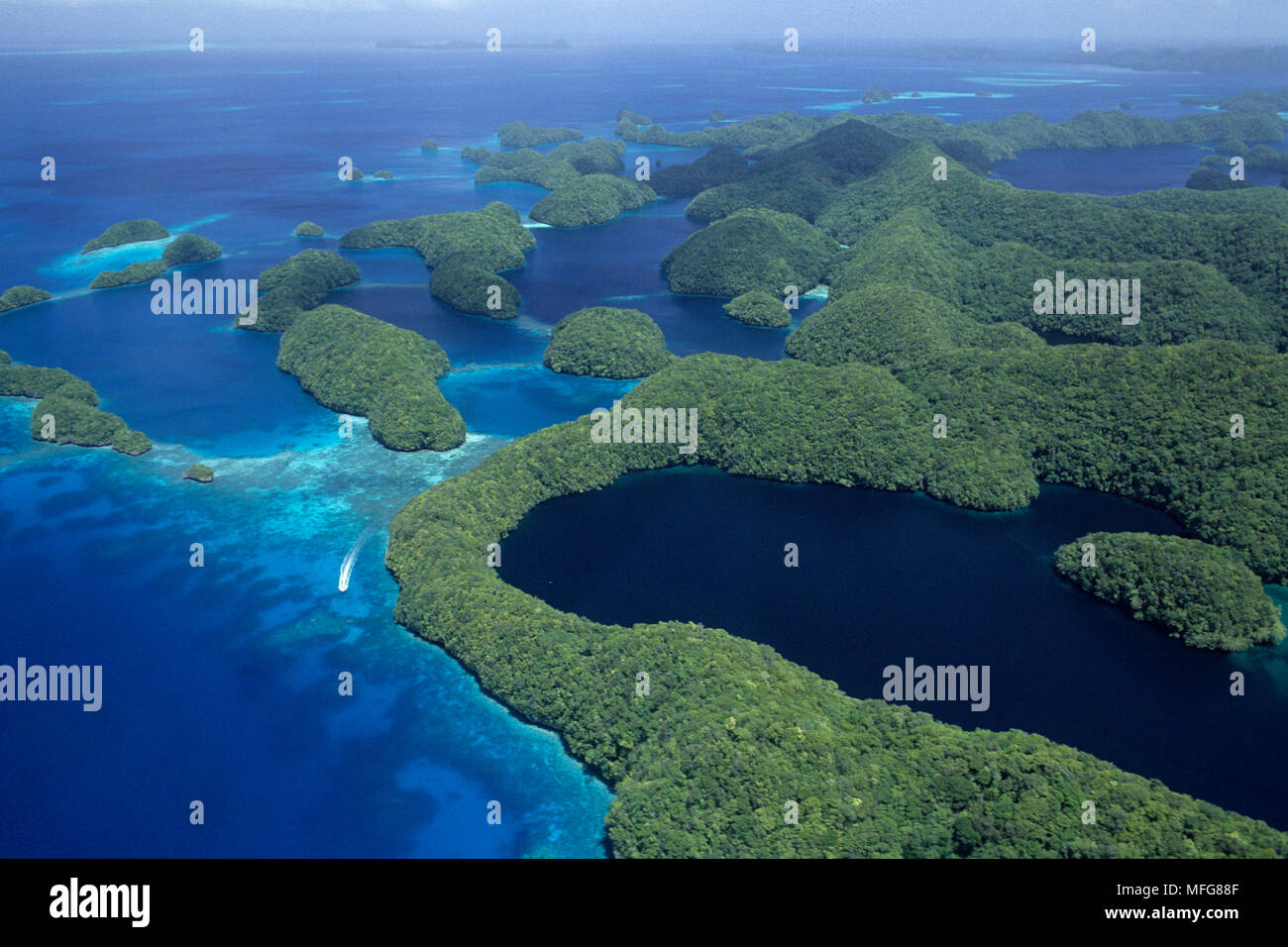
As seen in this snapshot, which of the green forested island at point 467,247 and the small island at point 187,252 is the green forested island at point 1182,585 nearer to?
the green forested island at point 467,247

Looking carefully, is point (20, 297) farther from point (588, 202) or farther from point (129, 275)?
point (588, 202)

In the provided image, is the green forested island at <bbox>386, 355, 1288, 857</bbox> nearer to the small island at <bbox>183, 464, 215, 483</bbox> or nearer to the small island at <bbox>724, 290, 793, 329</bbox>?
the small island at <bbox>183, 464, 215, 483</bbox>

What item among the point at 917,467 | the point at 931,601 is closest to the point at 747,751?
the point at 931,601

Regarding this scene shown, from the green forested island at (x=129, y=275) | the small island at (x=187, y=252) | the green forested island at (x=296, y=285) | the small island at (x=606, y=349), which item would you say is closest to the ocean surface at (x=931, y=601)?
the small island at (x=606, y=349)

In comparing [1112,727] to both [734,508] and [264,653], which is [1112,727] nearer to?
[734,508]

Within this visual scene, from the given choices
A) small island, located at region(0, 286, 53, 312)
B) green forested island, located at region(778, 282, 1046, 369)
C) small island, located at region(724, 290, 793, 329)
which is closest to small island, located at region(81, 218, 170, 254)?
small island, located at region(0, 286, 53, 312)
